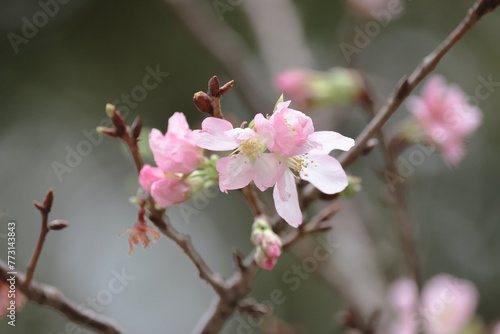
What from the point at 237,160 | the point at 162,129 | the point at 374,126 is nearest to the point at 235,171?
the point at 237,160

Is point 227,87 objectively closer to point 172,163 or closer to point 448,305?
point 172,163

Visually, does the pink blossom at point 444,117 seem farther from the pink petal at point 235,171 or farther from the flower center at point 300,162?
the pink petal at point 235,171

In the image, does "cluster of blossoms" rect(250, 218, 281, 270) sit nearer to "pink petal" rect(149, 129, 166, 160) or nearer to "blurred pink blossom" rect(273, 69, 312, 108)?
"pink petal" rect(149, 129, 166, 160)

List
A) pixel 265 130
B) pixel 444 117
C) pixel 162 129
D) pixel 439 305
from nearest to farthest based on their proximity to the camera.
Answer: pixel 265 130, pixel 444 117, pixel 439 305, pixel 162 129

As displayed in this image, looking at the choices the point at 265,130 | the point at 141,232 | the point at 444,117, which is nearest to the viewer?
the point at 265,130

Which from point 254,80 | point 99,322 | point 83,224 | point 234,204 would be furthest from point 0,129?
point 99,322

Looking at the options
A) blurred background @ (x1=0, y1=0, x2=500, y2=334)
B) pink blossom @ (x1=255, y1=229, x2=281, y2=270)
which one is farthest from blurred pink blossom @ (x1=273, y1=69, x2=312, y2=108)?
blurred background @ (x1=0, y1=0, x2=500, y2=334)
